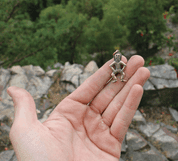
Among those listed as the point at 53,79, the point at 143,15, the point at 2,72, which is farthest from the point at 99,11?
the point at 2,72

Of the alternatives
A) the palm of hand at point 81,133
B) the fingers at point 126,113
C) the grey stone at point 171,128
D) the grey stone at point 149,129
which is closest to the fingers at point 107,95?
the palm of hand at point 81,133

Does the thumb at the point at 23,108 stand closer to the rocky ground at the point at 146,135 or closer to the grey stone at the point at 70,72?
the rocky ground at the point at 146,135

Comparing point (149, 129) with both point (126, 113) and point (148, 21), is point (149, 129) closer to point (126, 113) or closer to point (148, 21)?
point (126, 113)

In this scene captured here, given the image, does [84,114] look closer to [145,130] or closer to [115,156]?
[115,156]

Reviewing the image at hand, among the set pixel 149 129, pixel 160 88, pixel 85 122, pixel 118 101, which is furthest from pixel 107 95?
pixel 160 88

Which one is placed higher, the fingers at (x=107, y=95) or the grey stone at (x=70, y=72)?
the fingers at (x=107, y=95)

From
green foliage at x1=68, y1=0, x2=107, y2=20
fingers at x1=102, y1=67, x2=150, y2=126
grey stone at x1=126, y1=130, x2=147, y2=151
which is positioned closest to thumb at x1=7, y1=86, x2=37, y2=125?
Result: fingers at x1=102, y1=67, x2=150, y2=126

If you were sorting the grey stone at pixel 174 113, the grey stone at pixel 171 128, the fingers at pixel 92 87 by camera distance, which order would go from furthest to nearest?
the grey stone at pixel 174 113 → the grey stone at pixel 171 128 → the fingers at pixel 92 87

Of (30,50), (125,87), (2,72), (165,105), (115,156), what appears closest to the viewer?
(115,156)
